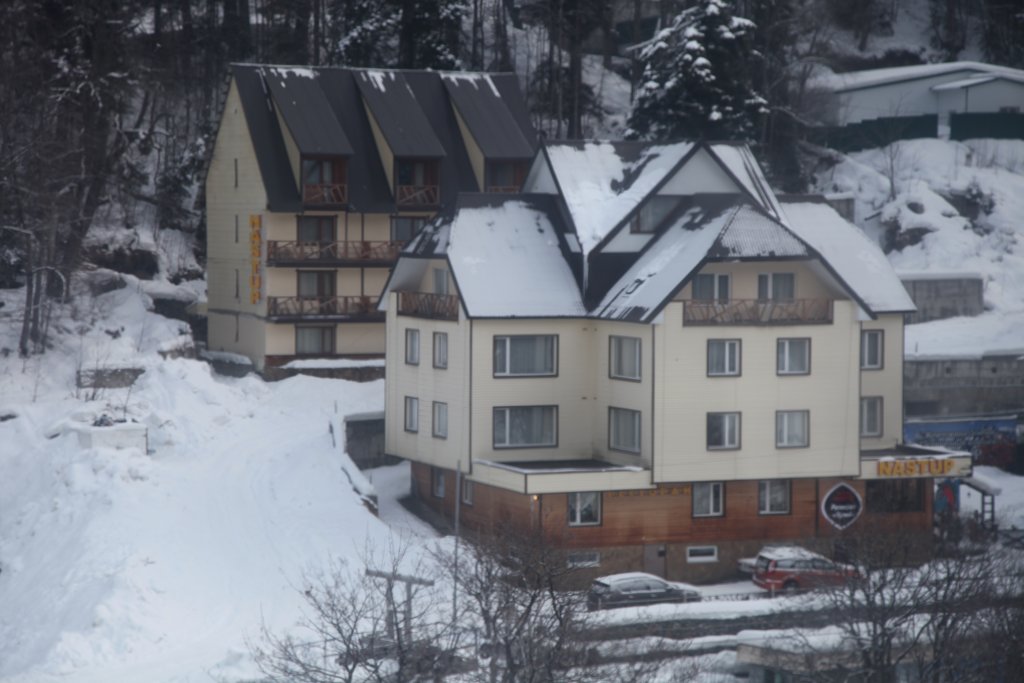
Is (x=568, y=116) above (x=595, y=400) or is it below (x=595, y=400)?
above

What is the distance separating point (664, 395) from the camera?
44.9m

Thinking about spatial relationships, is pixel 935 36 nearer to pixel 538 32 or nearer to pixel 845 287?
pixel 538 32

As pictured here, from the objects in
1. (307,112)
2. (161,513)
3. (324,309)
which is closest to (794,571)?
(161,513)

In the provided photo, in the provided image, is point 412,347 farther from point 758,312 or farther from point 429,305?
point 758,312

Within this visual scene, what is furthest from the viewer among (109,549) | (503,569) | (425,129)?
(425,129)

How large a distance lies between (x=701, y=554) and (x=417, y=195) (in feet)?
63.4

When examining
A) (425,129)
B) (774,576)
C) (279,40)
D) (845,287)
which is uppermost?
(279,40)

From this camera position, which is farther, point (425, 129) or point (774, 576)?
point (425, 129)

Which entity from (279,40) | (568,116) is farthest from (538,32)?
(279,40)

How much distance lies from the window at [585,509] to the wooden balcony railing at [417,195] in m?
18.0

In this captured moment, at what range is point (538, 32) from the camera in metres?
79.6

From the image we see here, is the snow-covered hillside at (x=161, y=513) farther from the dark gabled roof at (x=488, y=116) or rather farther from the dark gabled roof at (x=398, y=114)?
the dark gabled roof at (x=488, y=116)

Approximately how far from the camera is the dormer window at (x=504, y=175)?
Answer: 60.2 meters

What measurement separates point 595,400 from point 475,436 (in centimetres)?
355
